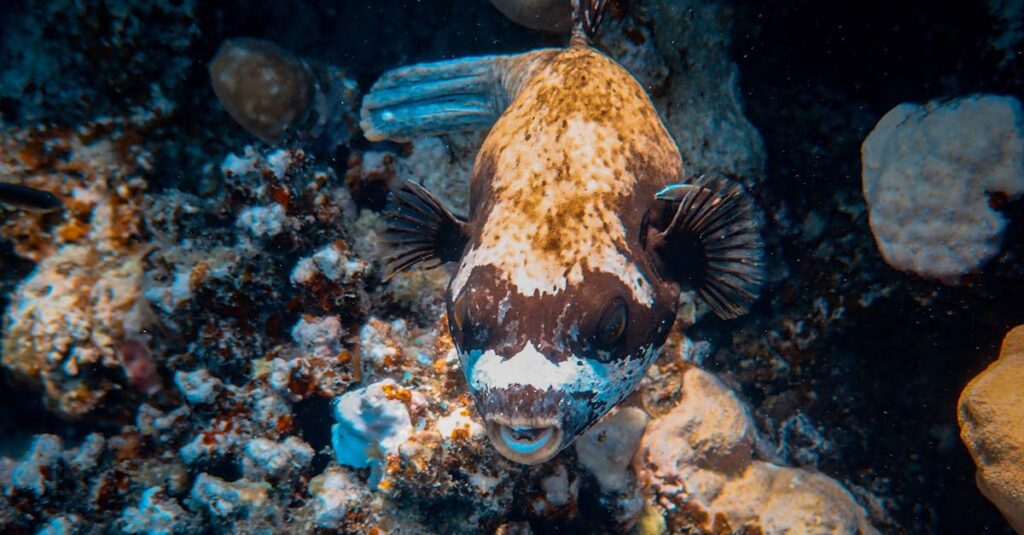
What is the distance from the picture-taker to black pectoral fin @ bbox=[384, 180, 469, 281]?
10.9 ft

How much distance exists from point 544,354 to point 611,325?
1.29 feet

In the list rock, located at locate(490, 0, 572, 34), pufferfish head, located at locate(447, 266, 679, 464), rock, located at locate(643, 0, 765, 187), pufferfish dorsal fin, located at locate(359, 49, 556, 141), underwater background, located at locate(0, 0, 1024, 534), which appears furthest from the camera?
pufferfish dorsal fin, located at locate(359, 49, 556, 141)

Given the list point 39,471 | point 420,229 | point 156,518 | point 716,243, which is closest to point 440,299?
point 420,229

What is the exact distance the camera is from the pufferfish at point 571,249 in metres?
2.63

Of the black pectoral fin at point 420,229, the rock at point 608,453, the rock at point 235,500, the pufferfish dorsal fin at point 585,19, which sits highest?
the pufferfish dorsal fin at point 585,19

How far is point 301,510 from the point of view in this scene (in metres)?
3.82

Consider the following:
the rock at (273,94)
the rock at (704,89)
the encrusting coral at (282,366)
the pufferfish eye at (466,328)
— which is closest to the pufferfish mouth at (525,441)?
the pufferfish eye at (466,328)

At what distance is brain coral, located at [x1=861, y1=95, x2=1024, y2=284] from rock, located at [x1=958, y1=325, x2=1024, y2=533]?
2.20 feet

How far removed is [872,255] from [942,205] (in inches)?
27.7

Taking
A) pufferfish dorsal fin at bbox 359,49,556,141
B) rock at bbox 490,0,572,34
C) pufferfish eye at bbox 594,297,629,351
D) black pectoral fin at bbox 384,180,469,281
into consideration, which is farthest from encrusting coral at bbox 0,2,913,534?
pufferfish eye at bbox 594,297,629,351

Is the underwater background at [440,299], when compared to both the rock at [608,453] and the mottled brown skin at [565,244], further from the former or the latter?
the mottled brown skin at [565,244]

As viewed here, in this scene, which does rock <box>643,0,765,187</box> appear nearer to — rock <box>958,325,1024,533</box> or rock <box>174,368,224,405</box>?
rock <box>958,325,1024,533</box>

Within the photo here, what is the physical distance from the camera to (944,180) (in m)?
3.47

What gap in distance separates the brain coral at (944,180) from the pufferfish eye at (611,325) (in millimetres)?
2489
